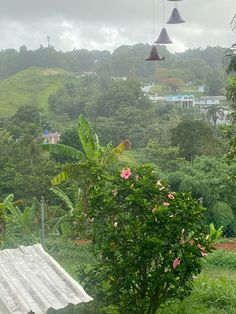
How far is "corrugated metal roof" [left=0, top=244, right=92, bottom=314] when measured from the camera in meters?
2.96

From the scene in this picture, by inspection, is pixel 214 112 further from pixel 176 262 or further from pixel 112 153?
pixel 176 262

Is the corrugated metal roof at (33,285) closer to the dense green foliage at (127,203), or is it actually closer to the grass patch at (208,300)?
the dense green foliage at (127,203)

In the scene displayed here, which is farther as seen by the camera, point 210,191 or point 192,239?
point 210,191

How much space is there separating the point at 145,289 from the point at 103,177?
0.90 metres

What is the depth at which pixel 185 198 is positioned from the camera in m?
3.54

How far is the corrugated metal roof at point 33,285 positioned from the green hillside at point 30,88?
1631 inches

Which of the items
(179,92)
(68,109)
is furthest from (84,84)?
(179,92)

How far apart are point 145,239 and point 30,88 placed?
180 ft

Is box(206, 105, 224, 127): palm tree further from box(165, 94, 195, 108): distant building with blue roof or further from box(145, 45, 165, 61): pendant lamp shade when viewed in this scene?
box(145, 45, 165, 61): pendant lamp shade

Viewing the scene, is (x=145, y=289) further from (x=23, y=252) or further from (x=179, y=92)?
(x=179, y=92)

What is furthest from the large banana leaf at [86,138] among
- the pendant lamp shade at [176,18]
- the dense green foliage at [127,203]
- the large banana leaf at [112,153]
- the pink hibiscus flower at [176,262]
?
the pink hibiscus flower at [176,262]

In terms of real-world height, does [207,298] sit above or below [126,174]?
below

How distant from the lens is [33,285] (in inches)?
126

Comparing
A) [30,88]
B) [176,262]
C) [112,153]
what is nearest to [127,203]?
[176,262]
